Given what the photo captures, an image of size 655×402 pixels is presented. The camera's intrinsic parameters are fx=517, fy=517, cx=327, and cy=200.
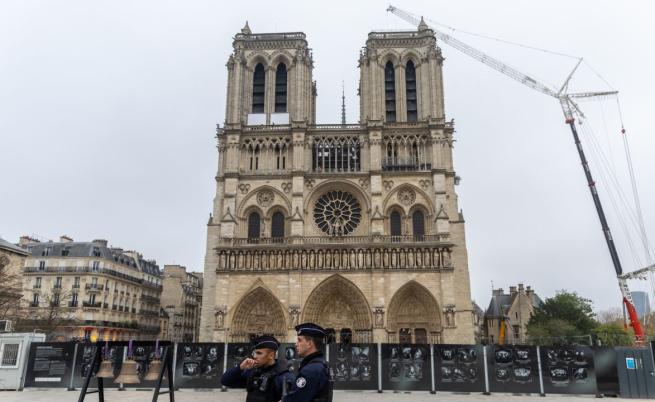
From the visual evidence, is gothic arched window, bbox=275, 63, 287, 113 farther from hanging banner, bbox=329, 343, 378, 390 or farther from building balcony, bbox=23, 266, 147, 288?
hanging banner, bbox=329, 343, 378, 390

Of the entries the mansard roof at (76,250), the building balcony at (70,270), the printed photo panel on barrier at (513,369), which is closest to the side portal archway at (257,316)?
the building balcony at (70,270)

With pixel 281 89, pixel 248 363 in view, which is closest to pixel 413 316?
pixel 281 89

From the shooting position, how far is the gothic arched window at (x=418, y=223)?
114ft

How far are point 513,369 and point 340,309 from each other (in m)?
Answer: 17.2

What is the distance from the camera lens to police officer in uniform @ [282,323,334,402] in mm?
4379

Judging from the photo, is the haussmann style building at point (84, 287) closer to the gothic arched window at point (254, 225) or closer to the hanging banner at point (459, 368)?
the gothic arched window at point (254, 225)

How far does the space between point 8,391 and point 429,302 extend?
74.7ft

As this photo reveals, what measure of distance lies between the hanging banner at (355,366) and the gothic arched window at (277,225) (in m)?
18.2

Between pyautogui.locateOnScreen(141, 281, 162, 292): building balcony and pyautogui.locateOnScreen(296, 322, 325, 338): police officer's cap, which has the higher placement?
pyautogui.locateOnScreen(141, 281, 162, 292): building balcony

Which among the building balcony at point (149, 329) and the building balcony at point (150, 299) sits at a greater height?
the building balcony at point (150, 299)

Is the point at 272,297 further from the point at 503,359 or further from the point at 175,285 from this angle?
the point at 175,285

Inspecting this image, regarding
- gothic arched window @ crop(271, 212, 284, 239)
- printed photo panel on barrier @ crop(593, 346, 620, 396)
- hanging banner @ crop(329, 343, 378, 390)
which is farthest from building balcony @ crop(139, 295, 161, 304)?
printed photo panel on barrier @ crop(593, 346, 620, 396)

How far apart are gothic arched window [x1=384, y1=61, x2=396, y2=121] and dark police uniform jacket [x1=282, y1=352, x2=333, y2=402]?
34.4 metres

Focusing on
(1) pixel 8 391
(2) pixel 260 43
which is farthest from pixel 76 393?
(2) pixel 260 43
